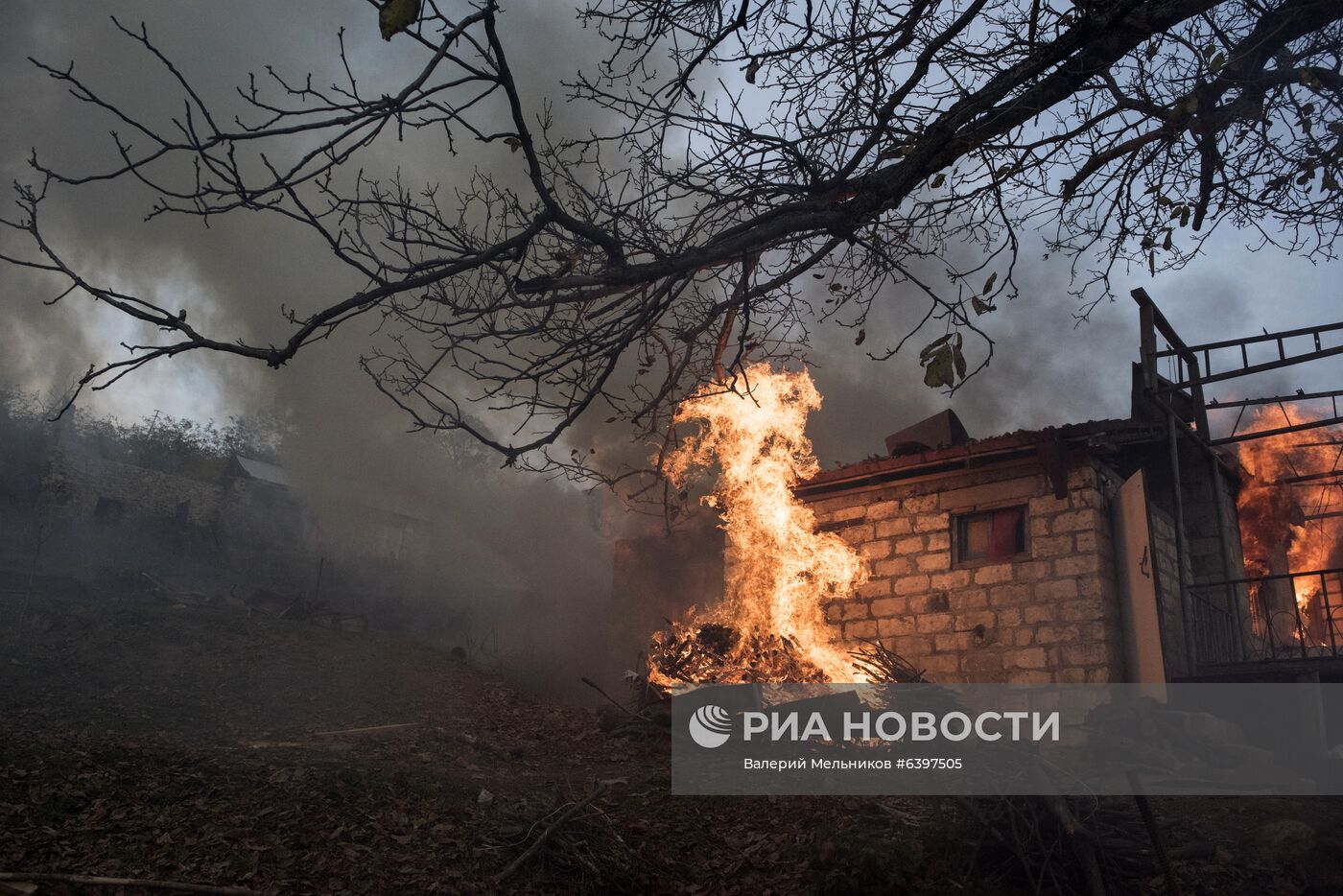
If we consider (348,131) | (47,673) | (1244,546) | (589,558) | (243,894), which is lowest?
(243,894)

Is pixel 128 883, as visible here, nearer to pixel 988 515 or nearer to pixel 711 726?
pixel 711 726

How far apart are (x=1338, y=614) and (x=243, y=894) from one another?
22.4 metres

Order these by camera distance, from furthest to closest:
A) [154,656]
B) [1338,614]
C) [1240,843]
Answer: [1338,614] < [154,656] < [1240,843]

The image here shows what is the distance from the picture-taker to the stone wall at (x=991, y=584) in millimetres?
10992

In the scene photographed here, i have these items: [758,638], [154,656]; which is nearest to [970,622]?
[758,638]

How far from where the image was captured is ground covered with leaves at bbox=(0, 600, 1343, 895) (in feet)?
19.9

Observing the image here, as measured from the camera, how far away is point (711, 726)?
10961 millimetres

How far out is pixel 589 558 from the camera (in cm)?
3381

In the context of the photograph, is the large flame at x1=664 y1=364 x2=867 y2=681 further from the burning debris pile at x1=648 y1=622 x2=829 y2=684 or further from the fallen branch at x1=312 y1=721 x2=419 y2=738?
the fallen branch at x1=312 y1=721 x2=419 y2=738

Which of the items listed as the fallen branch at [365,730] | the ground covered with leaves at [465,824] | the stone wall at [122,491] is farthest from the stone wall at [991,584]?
the stone wall at [122,491]

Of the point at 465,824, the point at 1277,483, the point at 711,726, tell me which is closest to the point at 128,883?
the point at 465,824

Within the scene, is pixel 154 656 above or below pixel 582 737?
above

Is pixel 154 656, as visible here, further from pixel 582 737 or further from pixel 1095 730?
pixel 1095 730

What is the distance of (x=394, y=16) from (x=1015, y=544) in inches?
436
